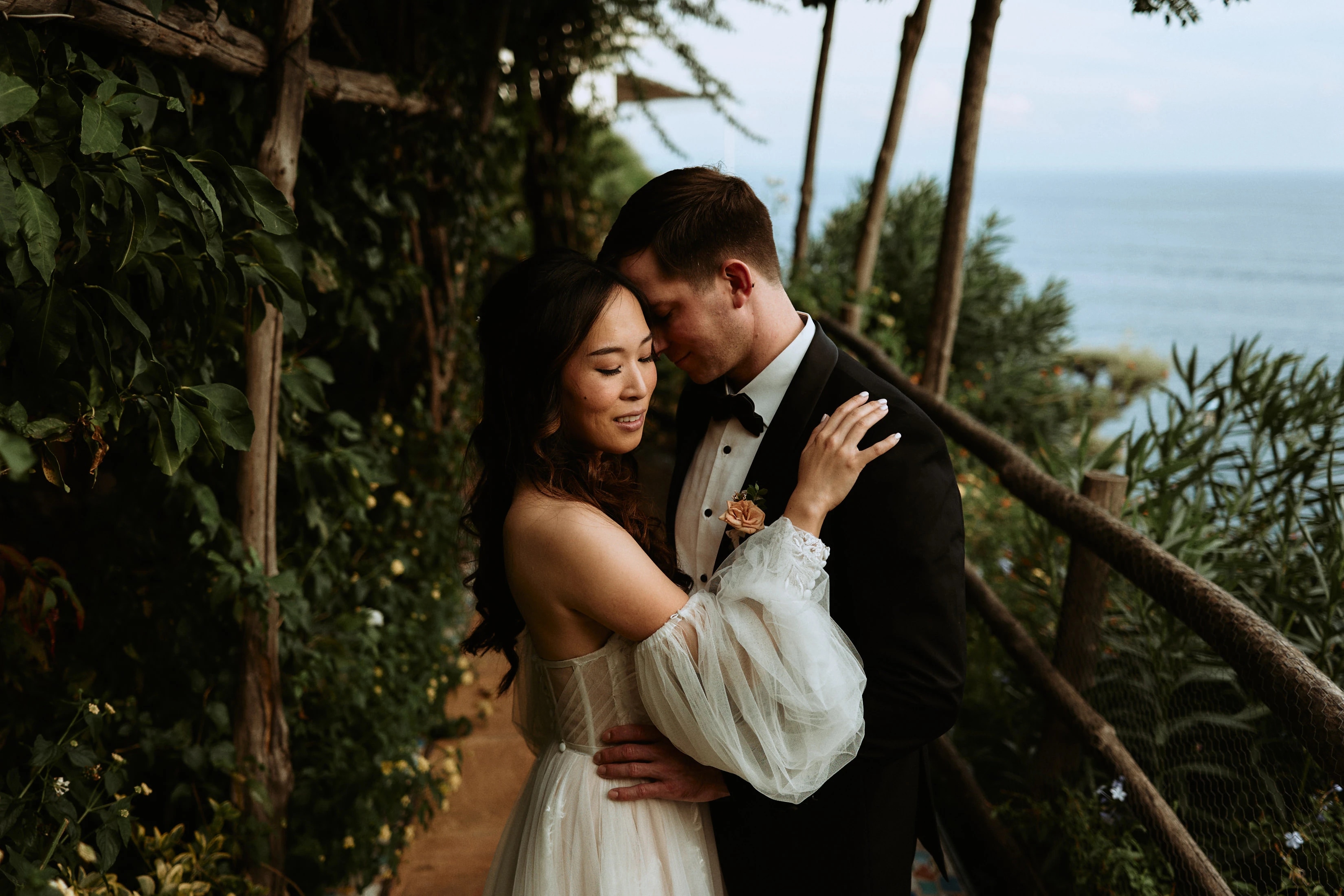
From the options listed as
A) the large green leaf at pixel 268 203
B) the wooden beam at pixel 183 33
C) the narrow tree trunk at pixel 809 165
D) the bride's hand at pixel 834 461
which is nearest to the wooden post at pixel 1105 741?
the bride's hand at pixel 834 461

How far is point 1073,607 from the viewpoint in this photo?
256 cm

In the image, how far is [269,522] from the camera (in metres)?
2.11

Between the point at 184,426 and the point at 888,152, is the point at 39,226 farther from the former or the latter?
the point at 888,152

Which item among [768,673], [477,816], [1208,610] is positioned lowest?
[477,816]

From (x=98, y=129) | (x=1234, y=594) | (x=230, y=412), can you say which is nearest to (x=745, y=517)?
(x=230, y=412)

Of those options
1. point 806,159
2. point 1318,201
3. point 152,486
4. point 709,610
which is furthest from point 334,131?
point 1318,201

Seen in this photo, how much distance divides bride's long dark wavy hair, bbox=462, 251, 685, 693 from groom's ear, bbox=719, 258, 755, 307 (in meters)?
0.20

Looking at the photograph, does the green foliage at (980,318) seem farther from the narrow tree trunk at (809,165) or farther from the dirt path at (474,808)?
the dirt path at (474,808)

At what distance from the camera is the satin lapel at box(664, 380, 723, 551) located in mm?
1802

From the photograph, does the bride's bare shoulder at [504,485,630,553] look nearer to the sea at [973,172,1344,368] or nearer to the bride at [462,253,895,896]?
the bride at [462,253,895,896]

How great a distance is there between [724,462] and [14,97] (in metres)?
1.19

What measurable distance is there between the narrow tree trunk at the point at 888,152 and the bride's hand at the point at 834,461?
4.43 m

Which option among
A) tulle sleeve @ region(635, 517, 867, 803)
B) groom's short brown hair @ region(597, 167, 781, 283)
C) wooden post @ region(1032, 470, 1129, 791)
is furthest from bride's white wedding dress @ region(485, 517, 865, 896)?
wooden post @ region(1032, 470, 1129, 791)

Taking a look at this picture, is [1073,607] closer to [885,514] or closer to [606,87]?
[885,514]
